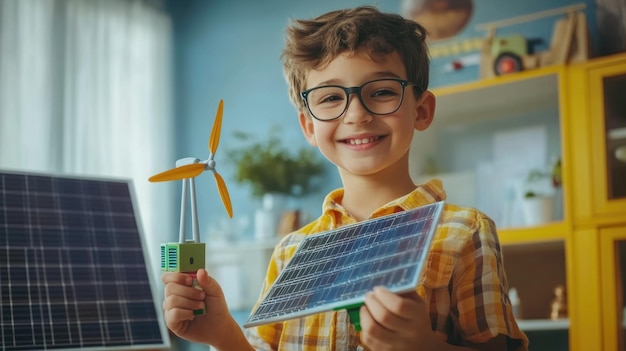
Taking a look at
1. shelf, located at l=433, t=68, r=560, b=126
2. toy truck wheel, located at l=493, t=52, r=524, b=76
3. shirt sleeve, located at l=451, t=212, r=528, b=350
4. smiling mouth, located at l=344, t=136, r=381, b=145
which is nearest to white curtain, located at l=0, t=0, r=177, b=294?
shelf, located at l=433, t=68, r=560, b=126

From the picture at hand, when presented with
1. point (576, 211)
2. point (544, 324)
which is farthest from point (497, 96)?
point (544, 324)

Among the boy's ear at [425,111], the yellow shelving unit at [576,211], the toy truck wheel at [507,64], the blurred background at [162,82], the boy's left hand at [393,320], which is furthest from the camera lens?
the blurred background at [162,82]

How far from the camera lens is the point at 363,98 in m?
1.32

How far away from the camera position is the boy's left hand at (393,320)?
3.05 feet

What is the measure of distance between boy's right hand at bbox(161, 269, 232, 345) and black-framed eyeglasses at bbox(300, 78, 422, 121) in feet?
1.20

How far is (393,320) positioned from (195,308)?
15.5 inches

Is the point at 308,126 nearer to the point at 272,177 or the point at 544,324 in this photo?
the point at 544,324

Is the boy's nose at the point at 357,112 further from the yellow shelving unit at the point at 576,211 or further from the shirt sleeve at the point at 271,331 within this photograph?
the yellow shelving unit at the point at 576,211

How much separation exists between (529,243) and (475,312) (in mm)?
2244

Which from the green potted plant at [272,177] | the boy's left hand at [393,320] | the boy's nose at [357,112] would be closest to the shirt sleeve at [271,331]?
the boy's nose at [357,112]

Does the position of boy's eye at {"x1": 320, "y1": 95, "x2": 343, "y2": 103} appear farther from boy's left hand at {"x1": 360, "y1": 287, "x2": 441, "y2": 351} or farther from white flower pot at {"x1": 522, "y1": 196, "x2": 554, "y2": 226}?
white flower pot at {"x1": 522, "y1": 196, "x2": 554, "y2": 226}

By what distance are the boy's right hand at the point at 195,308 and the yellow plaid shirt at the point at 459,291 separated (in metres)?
0.17

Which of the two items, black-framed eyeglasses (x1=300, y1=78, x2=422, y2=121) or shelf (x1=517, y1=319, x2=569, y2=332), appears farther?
shelf (x1=517, y1=319, x2=569, y2=332)

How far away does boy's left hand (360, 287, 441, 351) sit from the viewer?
93cm
